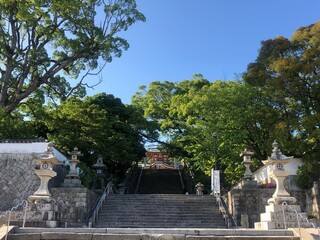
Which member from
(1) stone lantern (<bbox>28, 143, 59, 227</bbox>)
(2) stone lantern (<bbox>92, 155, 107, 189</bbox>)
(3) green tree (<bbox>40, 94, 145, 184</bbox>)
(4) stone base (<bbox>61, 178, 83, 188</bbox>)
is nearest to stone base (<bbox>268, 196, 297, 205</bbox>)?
(1) stone lantern (<bbox>28, 143, 59, 227</bbox>)

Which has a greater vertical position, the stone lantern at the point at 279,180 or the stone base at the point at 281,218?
the stone lantern at the point at 279,180

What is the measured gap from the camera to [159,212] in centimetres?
1408

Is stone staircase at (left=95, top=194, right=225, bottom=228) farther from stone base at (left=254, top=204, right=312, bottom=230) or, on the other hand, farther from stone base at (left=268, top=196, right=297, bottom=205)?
stone base at (left=254, top=204, right=312, bottom=230)

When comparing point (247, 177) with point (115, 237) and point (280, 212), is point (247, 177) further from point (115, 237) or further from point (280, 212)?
point (115, 237)

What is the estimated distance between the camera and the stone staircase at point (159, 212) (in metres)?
13.0

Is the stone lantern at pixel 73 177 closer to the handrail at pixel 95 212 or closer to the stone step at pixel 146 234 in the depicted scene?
the handrail at pixel 95 212

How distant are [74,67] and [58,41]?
2.05m

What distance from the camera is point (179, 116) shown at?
961 inches

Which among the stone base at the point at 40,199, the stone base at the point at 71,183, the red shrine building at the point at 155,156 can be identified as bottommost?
the stone base at the point at 40,199

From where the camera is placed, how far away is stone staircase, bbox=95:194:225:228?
13.0m

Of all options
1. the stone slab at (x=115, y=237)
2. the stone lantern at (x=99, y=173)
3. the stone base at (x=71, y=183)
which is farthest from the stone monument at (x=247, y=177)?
the stone slab at (x=115, y=237)

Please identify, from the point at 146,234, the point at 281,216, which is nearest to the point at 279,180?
the point at 281,216

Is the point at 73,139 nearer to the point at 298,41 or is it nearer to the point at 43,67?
the point at 43,67

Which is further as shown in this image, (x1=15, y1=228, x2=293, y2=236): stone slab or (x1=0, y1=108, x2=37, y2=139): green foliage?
(x1=0, y1=108, x2=37, y2=139): green foliage
